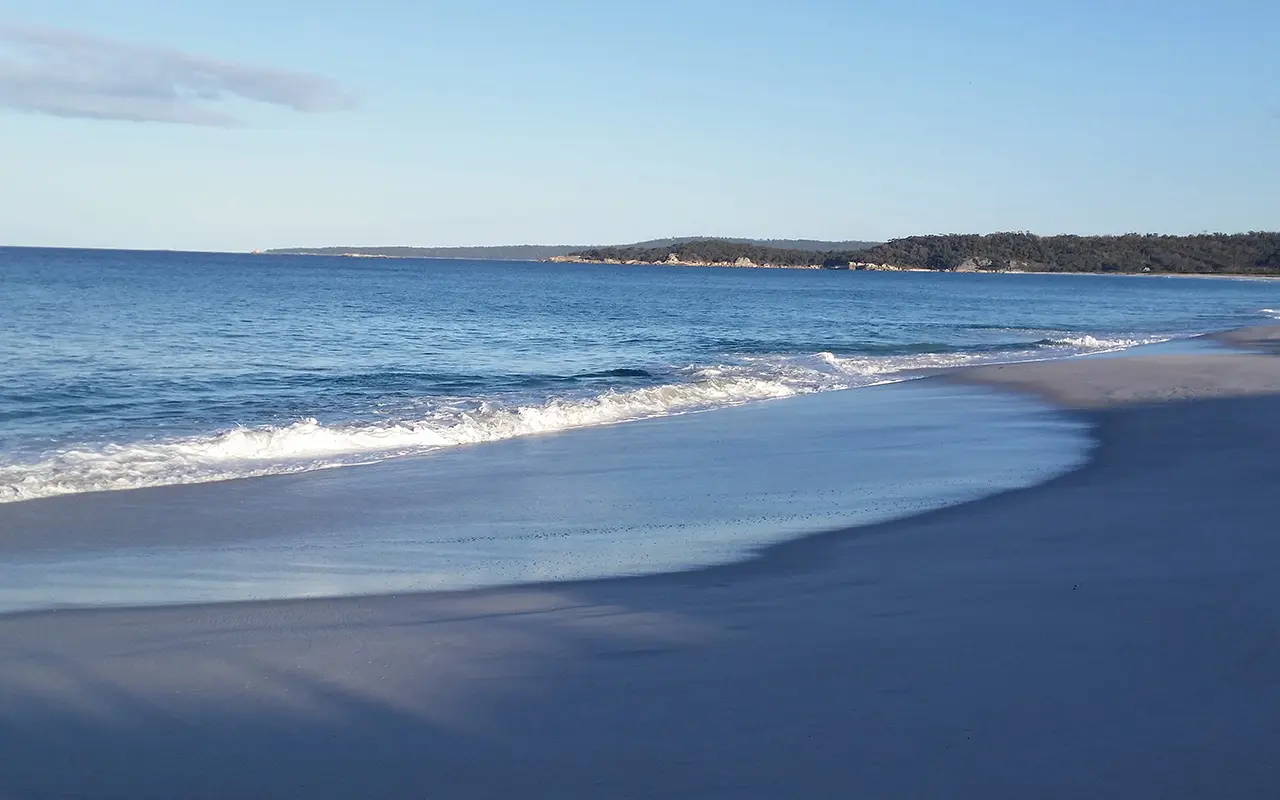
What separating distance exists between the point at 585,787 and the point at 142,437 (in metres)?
11.0

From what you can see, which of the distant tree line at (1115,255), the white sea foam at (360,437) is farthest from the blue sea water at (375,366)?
the distant tree line at (1115,255)

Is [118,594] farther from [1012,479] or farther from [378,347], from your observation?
[378,347]

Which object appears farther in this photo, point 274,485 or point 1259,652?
point 274,485

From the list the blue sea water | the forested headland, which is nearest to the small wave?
the blue sea water

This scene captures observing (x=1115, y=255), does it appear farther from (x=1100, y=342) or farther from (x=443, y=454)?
(x=443, y=454)

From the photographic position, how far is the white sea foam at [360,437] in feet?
35.9

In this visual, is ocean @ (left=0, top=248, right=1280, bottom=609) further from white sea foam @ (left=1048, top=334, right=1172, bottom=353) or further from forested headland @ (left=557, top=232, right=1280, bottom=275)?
forested headland @ (left=557, top=232, right=1280, bottom=275)

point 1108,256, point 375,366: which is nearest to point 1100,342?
point 375,366

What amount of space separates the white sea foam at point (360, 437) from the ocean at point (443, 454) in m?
0.05

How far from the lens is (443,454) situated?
1300 centimetres

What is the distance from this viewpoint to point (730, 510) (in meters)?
9.48

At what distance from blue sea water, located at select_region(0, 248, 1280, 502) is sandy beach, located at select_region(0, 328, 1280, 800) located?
223 inches

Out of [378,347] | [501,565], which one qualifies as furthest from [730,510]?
[378,347]

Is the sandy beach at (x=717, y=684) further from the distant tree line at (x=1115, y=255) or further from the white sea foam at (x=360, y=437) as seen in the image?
the distant tree line at (x=1115, y=255)
